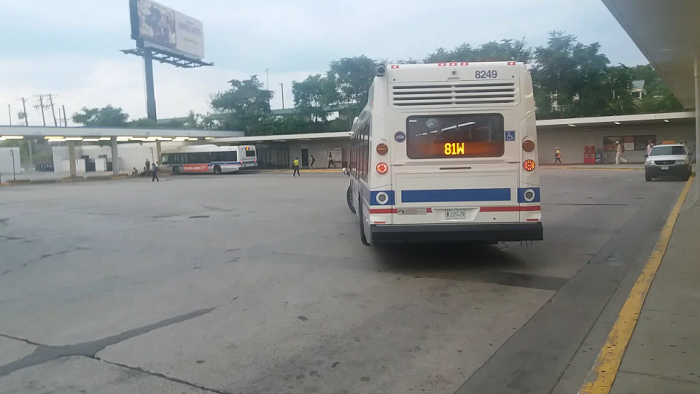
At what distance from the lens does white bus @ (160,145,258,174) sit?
52875mm

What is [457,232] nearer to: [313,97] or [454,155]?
[454,155]

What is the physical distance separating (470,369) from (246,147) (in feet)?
167

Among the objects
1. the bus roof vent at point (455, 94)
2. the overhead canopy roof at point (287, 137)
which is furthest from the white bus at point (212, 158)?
the bus roof vent at point (455, 94)

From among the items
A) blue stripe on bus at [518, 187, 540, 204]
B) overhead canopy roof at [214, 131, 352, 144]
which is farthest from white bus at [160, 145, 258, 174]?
blue stripe on bus at [518, 187, 540, 204]

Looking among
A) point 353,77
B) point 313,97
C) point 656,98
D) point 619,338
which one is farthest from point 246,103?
point 619,338

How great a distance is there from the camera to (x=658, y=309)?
5.89 m

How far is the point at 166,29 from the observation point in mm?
69625

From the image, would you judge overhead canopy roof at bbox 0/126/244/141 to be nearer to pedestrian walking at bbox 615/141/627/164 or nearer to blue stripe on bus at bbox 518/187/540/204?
pedestrian walking at bbox 615/141/627/164

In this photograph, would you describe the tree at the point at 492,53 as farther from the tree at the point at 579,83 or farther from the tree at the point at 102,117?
the tree at the point at 102,117

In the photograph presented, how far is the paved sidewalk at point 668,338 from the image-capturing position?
13.6 feet

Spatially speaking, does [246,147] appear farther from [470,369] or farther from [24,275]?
[470,369]

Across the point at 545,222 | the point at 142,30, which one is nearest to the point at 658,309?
the point at 545,222

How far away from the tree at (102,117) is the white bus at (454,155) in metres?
85.9

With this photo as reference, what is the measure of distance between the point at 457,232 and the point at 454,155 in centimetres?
114
